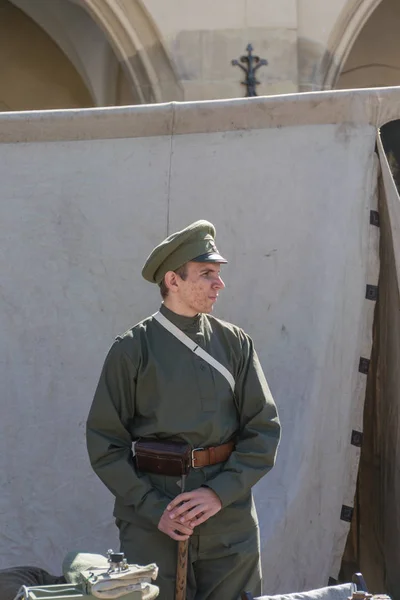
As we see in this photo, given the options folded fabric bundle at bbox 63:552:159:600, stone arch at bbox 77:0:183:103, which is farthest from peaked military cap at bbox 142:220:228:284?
stone arch at bbox 77:0:183:103

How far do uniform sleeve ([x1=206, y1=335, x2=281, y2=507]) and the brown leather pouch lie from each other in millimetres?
93

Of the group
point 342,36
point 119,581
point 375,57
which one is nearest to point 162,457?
point 119,581

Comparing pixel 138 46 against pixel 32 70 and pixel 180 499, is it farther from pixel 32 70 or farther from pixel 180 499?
pixel 180 499

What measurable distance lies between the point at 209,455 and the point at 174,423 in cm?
12

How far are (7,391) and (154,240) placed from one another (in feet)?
2.24

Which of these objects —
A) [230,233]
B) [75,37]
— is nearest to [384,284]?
[230,233]

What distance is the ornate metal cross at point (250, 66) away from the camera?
7160 mm

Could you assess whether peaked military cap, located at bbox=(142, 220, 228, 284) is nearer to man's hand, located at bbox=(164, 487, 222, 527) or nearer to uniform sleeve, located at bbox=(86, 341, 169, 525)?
uniform sleeve, located at bbox=(86, 341, 169, 525)

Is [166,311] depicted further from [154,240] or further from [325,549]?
[325,549]

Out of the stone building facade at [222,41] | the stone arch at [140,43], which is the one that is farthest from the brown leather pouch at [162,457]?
the stone arch at [140,43]

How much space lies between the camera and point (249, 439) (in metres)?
2.91

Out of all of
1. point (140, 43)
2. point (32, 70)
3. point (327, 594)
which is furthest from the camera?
point (32, 70)

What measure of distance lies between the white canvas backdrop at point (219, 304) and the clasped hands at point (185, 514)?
0.87 meters

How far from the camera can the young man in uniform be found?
2.87 meters
